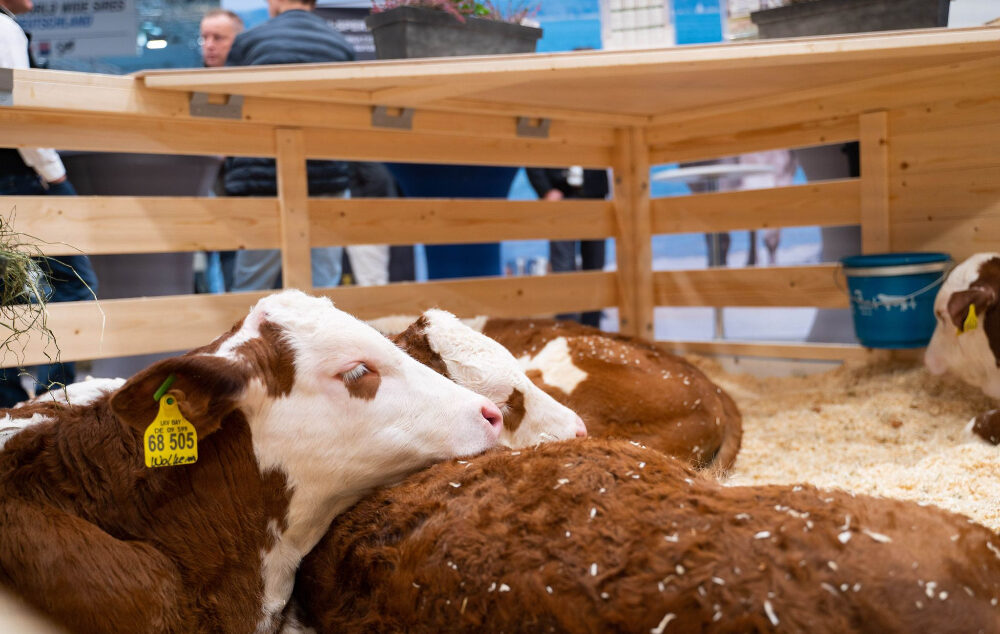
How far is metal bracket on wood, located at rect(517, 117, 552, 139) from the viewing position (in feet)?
16.4

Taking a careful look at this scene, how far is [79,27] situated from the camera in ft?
19.7

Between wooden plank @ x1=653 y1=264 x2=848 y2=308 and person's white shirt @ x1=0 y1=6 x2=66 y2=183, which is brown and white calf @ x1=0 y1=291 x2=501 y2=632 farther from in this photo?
wooden plank @ x1=653 y1=264 x2=848 y2=308

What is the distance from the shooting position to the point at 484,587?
5.17 feet

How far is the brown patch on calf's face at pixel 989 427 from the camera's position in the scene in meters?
3.32

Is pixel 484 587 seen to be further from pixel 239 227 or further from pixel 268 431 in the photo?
pixel 239 227

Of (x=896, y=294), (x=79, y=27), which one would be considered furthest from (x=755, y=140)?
(x=79, y=27)

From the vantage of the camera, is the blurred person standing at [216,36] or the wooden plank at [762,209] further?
the blurred person standing at [216,36]

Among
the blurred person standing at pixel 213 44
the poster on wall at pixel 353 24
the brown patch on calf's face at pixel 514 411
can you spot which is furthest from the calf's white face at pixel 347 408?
the poster on wall at pixel 353 24

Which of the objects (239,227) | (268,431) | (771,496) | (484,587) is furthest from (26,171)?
(771,496)

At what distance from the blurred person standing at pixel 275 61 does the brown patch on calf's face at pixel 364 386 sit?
2925 millimetres

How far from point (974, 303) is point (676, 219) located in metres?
2.08

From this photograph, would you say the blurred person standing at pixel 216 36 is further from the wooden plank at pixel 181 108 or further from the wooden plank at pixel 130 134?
the wooden plank at pixel 130 134

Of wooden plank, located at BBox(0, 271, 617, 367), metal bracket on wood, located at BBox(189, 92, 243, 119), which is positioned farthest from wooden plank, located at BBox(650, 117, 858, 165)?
metal bracket on wood, located at BBox(189, 92, 243, 119)

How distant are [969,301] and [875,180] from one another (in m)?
1.02
